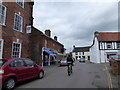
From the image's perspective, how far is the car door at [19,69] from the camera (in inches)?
213

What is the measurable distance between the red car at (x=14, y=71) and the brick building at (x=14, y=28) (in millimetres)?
4100

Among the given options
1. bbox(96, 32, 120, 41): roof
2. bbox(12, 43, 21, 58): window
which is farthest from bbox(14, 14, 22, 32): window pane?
bbox(96, 32, 120, 41): roof

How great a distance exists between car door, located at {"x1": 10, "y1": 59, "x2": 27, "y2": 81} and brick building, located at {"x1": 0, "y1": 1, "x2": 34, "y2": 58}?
13.5 feet

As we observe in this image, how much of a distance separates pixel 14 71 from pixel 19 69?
0.35 metres

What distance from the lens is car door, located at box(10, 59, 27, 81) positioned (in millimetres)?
5408

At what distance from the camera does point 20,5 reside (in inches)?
462

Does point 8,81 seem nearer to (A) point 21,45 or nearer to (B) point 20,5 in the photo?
(A) point 21,45

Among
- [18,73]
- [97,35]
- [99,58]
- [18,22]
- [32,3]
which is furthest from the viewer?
[97,35]

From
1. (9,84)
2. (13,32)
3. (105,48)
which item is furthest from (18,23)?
(105,48)

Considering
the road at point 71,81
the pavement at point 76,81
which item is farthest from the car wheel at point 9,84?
the road at point 71,81

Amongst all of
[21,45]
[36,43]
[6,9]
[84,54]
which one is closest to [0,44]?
[21,45]

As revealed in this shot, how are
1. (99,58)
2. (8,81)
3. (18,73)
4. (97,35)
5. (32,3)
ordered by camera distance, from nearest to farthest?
(8,81), (18,73), (32,3), (99,58), (97,35)

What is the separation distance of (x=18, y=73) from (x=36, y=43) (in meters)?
10.7

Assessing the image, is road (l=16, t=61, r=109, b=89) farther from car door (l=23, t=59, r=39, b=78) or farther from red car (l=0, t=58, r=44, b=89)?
red car (l=0, t=58, r=44, b=89)
